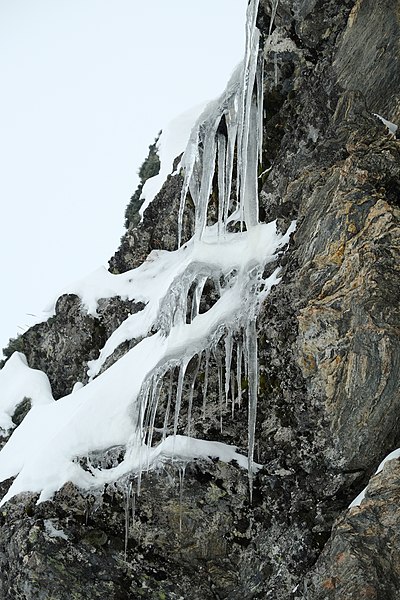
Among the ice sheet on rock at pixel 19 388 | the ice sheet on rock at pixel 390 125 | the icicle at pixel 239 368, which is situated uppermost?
the ice sheet on rock at pixel 390 125

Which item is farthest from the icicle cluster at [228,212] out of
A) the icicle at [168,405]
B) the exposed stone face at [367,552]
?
the exposed stone face at [367,552]

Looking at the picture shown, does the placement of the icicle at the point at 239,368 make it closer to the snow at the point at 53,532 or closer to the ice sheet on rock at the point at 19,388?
the snow at the point at 53,532

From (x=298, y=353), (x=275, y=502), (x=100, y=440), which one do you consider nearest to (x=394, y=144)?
(x=298, y=353)

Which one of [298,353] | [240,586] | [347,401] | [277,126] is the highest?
[277,126]

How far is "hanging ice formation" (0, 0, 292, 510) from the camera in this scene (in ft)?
27.1

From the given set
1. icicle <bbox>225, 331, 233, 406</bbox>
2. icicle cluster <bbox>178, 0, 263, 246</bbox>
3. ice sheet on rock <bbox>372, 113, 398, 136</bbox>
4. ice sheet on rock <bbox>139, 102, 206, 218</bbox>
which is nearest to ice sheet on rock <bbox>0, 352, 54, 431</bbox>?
ice sheet on rock <bbox>139, 102, 206, 218</bbox>

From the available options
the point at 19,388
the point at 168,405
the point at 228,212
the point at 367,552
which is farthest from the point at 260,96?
the point at 19,388

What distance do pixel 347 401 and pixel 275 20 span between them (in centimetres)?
601

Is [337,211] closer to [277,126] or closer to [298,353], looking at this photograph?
[298,353]

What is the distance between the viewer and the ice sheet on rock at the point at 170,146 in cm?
1425

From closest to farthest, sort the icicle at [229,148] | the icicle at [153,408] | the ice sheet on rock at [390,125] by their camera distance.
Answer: the icicle at [153,408] → the ice sheet on rock at [390,125] → the icicle at [229,148]

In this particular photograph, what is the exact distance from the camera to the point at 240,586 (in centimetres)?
743

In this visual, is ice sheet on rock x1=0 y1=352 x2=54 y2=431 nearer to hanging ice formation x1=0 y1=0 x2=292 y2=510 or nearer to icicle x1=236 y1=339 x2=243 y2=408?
hanging ice formation x1=0 y1=0 x2=292 y2=510

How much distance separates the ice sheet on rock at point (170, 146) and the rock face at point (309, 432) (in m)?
5.15
